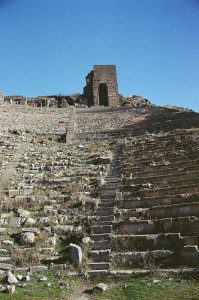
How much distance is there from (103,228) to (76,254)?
4.32ft

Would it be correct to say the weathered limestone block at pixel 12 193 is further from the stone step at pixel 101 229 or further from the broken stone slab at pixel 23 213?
the stone step at pixel 101 229

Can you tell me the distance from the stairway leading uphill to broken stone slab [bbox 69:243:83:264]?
0.24 metres

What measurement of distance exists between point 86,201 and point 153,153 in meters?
4.89

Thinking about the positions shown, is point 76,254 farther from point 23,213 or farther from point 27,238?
point 23,213

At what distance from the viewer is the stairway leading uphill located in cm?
748

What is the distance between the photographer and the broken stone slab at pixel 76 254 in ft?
24.8

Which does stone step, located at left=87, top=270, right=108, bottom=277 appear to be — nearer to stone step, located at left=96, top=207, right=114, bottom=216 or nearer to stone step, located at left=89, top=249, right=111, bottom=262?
stone step, located at left=89, top=249, right=111, bottom=262

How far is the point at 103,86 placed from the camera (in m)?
37.1

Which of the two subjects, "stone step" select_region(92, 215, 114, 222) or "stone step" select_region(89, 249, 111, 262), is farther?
"stone step" select_region(92, 215, 114, 222)

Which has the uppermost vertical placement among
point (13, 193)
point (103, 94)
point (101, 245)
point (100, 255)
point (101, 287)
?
point (103, 94)

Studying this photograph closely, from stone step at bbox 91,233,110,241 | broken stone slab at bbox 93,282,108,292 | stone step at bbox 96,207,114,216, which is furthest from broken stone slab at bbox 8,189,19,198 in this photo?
broken stone slab at bbox 93,282,108,292

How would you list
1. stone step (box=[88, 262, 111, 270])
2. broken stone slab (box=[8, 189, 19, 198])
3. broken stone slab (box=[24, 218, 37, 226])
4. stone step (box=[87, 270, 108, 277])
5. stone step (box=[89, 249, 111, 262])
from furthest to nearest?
1. broken stone slab (box=[8, 189, 19, 198])
2. broken stone slab (box=[24, 218, 37, 226])
3. stone step (box=[89, 249, 111, 262])
4. stone step (box=[88, 262, 111, 270])
5. stone step (box=[87, 270, 108, 277])

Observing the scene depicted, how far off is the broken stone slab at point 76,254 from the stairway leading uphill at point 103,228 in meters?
0.24

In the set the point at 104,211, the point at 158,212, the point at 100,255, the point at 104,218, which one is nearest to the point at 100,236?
the point at 100,255
